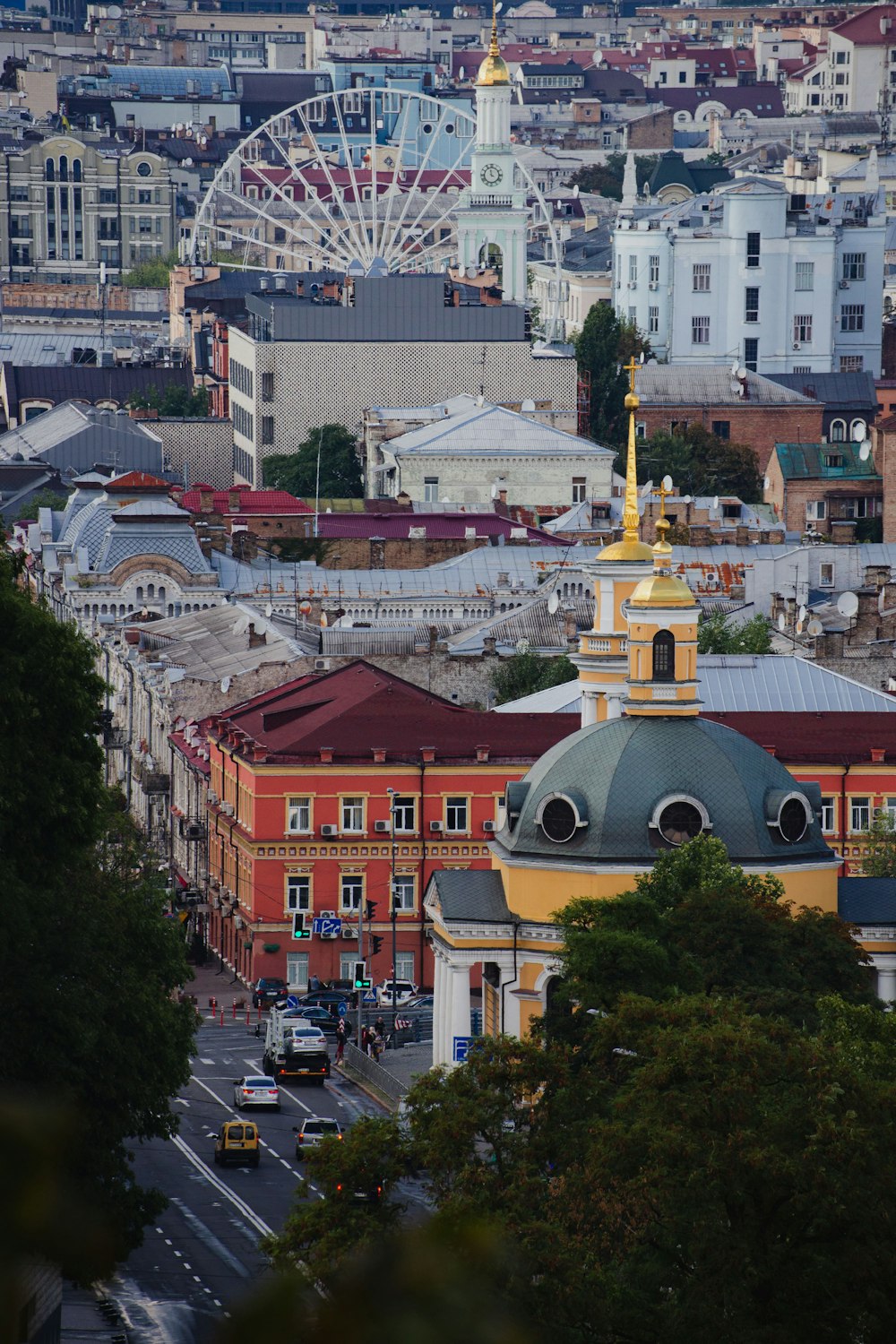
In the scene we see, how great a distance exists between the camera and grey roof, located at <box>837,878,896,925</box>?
197ft

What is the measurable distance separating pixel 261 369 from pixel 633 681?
9507 cm

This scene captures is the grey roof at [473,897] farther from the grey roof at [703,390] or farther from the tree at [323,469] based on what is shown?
the grey roof at [703,390]

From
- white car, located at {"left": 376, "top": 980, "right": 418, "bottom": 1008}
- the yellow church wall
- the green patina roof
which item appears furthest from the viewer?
the green patina roof

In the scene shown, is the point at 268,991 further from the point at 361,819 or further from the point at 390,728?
the point at 390,728

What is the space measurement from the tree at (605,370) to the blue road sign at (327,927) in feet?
255

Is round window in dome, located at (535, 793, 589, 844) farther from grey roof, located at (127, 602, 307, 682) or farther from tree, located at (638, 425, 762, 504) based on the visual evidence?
tree, located at (638, 425, 762, 504)

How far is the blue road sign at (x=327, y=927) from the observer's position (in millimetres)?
80562

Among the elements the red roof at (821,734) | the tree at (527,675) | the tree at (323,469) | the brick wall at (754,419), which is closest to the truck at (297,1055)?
the red roof at (821,734)

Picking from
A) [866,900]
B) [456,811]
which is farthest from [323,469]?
[866,900]

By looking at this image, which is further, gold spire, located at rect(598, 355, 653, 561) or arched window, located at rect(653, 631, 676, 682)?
gold spire, located at rect(598, 355, 653, 561)

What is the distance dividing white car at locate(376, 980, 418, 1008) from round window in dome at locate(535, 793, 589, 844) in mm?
17634

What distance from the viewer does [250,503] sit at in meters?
130

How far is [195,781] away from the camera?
8938 cm

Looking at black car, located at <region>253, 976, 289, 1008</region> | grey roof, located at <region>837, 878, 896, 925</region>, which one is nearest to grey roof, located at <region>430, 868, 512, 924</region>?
grey roof, located at <region>837, 878, 896, 925</region>
